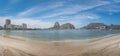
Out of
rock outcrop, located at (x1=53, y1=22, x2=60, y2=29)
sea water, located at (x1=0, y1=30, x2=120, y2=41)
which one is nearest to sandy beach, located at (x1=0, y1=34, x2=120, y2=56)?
sea water, located at (x1=0, y1=30, x2=120, y2=41)

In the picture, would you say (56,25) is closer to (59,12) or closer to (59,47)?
(59,12)

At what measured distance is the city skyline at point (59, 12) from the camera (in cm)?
312

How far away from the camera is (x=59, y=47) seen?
3139 mm

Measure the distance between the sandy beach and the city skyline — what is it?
0.24 m

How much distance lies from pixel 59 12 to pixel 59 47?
0.50 meters

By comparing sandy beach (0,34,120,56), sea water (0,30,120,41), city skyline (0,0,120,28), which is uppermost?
city skyline (0,0,120,28)

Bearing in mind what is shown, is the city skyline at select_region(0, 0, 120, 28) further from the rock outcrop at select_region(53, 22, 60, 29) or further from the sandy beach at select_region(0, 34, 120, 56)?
the sandy beach at select_region(0, 34, 120, 56)

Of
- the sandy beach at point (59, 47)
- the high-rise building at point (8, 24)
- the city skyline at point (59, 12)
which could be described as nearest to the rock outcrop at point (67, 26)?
the city skyline at point (59, 12)

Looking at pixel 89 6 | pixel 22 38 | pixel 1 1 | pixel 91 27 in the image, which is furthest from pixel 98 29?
pixel 1 1

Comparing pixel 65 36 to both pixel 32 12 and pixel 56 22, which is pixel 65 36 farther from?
pixel 32 12

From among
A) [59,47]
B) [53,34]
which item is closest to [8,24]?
[53,34]

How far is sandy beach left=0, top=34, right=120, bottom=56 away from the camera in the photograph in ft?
10.2

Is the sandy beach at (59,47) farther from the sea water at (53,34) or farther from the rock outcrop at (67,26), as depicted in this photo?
the rock outcrop at (67,26)

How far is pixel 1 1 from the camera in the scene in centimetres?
307
